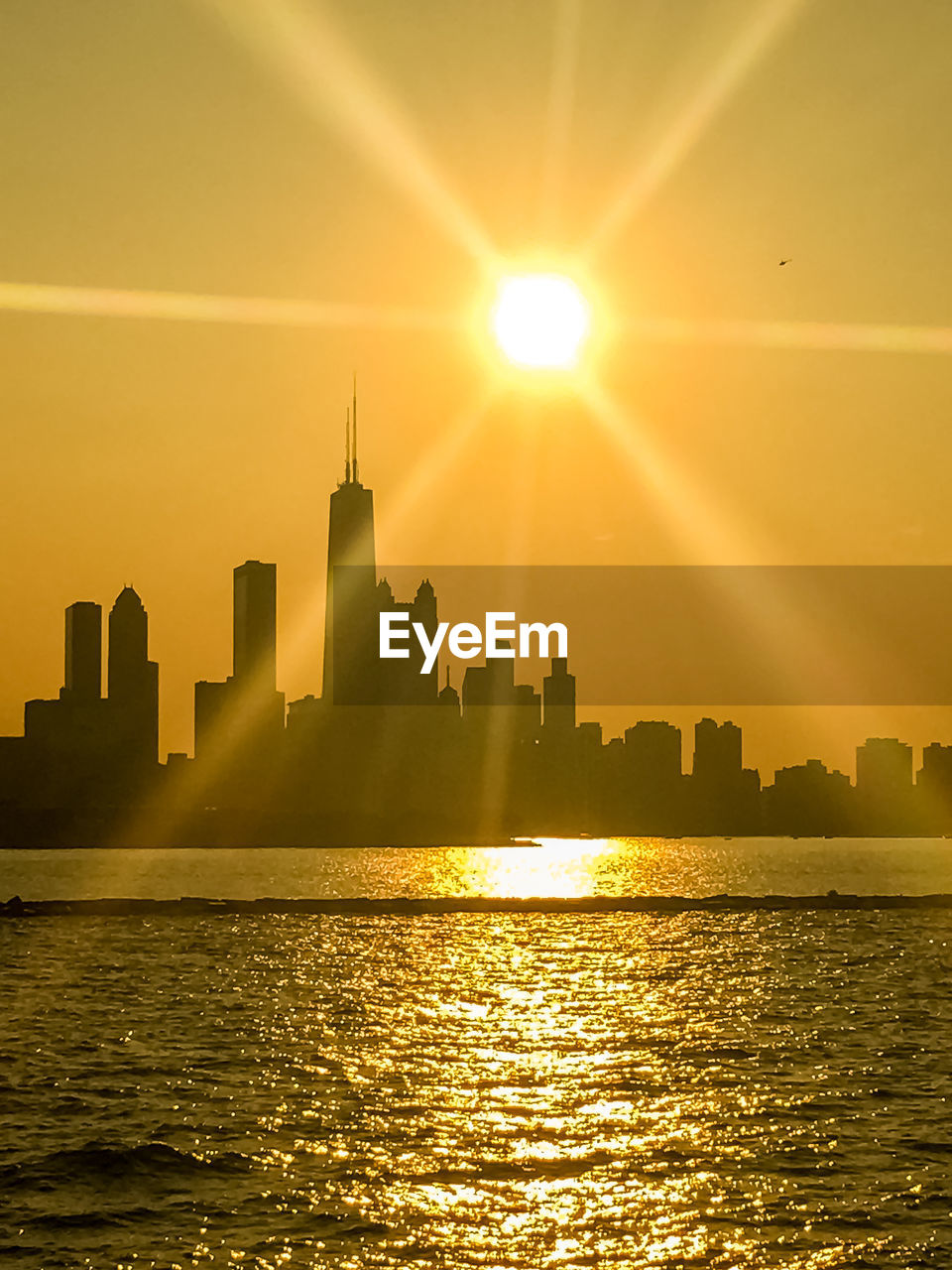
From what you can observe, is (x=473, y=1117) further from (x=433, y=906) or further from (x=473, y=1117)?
(x=433, y=906)

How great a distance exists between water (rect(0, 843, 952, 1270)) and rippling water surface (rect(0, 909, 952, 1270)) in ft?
0.39

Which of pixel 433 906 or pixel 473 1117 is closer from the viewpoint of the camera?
pixel 473 1117

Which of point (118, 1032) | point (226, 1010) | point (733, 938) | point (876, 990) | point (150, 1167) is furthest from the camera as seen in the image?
point (733, 938)

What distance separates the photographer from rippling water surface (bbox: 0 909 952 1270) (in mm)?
A: 32844

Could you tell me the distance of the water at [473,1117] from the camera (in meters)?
32.8

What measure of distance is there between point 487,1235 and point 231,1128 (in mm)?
13052

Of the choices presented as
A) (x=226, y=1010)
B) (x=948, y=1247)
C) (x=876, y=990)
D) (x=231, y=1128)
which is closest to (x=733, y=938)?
(x=876, y=990)

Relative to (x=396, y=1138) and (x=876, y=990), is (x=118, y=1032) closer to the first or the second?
(x=396, y=1138)

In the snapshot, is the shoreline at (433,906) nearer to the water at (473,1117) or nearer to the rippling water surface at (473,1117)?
the water at (473,1117)

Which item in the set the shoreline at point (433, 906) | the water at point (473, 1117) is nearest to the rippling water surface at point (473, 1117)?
the water at point (473, 1117)

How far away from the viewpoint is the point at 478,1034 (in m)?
63.7

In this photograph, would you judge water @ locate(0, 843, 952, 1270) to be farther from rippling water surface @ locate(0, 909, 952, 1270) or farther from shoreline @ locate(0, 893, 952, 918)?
shoreline @ locate(0, 893, 952, 918)

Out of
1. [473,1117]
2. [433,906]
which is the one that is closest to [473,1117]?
[473,1117]

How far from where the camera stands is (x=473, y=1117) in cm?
4528
